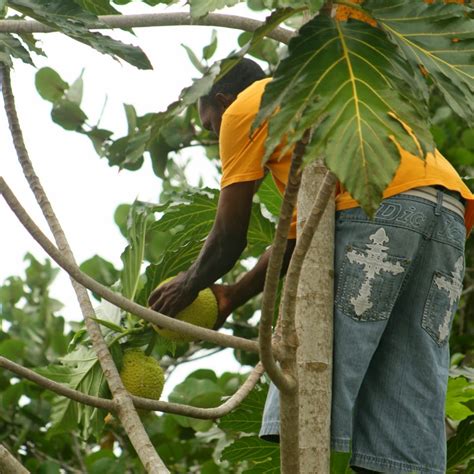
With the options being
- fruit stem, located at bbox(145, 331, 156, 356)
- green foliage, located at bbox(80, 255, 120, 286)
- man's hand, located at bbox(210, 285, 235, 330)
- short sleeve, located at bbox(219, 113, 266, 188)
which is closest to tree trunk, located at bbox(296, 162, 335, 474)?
A: short sleeve, located at bbox(219, 113, 266, 188)

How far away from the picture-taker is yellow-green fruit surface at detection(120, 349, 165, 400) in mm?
2750

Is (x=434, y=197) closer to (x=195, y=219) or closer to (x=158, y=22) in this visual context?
(x=158, y=22)

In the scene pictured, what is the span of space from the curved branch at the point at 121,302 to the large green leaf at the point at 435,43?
20.9 inches

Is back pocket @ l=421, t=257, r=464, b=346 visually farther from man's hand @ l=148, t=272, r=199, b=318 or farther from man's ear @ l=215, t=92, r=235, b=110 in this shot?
man's ear @ l=215, t=92, r=235, b=110

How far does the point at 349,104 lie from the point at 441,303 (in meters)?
0.94

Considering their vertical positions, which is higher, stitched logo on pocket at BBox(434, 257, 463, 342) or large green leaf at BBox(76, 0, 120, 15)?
large green leaf at BBox(76, 0, 120, 15)

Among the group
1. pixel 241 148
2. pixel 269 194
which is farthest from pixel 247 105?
pixel 269 194

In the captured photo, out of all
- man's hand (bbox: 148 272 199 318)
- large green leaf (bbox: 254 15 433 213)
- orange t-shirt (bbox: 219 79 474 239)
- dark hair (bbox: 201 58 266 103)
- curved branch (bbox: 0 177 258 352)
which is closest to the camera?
large green leaf (bbox: 254 15 433 213)

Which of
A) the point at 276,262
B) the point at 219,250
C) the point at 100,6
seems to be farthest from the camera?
the point at 100,6

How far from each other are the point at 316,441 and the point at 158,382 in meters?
0.63

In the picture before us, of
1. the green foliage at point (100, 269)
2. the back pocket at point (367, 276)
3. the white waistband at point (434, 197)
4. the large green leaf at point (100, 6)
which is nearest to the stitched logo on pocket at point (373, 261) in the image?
the back pocket at point (367, 276)

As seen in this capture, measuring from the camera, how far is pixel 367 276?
2.38 meters

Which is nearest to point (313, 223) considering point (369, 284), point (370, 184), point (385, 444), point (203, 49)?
point (370, 184)

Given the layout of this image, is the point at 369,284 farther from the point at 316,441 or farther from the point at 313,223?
the point at 313,223
